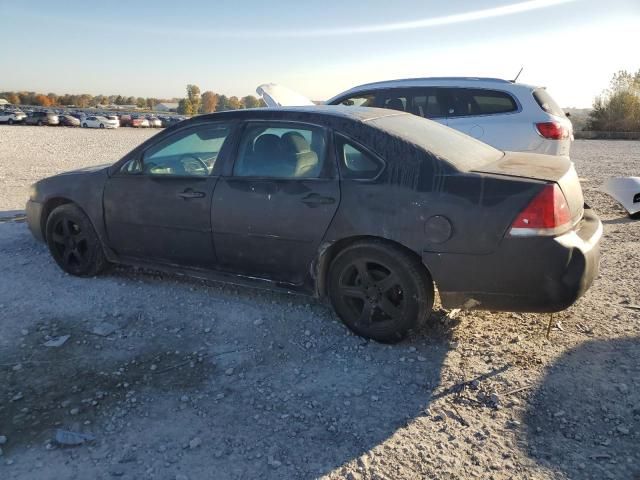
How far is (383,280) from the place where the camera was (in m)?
3.46

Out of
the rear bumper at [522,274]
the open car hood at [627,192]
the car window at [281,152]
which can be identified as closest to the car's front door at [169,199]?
the car window at [281,152]

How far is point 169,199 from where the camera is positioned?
4.20 m

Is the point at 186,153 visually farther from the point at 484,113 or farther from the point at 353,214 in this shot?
the point at 484,113

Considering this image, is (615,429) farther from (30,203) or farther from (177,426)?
(30,203)

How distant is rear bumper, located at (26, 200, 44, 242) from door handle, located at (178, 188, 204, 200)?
1789 mm

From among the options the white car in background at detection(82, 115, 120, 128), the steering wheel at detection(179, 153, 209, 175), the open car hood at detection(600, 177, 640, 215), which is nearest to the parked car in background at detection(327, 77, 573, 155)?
the open car hood at detection(600, 177, 640, 215)

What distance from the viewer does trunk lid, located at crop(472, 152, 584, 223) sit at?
3.20m

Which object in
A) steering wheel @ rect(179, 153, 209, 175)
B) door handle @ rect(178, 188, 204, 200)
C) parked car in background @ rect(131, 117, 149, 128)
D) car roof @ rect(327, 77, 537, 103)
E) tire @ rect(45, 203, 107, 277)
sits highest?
car roof @ rect(327, 77, 537, 103)

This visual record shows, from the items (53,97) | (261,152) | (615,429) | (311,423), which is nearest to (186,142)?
(261,152)

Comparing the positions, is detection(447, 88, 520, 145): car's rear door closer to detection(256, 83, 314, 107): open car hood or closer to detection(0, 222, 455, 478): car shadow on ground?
detection(256, 83, 314, 107): open car hood

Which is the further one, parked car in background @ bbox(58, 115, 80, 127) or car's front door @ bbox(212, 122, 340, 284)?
parked car in background @ bbox(58, 115, 80, 127)

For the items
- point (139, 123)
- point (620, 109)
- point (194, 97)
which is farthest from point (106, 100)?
point (620, 109)

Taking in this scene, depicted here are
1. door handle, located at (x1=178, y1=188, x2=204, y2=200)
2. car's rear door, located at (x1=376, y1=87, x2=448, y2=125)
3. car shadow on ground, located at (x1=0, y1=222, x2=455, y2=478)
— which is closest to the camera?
car shadow on ground, located at (x1=0, y1=222, x2=455, y2=478)

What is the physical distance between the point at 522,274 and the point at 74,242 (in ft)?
12.7
